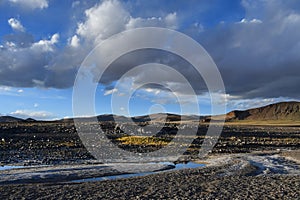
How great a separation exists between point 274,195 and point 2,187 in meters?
12.1

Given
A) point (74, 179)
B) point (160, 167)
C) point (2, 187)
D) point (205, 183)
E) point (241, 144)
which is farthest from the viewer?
point (241, 144)

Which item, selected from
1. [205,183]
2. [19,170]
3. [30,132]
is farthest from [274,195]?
[30,132]

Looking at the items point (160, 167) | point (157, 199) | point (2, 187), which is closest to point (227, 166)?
point (160, 167)

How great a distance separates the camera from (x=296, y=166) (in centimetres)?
2819

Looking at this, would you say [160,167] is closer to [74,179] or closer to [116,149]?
[74,179]

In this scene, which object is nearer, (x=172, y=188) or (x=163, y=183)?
(x=172, y=188)

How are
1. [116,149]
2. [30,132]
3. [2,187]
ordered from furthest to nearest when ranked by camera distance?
1. [30,132]
2. [116,149]
3. [2,187]

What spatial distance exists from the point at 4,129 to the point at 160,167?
36.3 m

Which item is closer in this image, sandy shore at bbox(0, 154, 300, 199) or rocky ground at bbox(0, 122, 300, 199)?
sandy shore at bbox(0, 154, 300, 199)

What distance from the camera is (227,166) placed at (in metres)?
26.2

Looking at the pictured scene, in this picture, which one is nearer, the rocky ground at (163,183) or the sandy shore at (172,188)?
the sandy shore at (172,188)

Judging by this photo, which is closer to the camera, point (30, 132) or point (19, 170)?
point (19, 170)

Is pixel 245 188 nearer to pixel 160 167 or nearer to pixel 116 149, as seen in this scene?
pixel 160 167

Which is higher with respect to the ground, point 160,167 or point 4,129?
point 4,129
